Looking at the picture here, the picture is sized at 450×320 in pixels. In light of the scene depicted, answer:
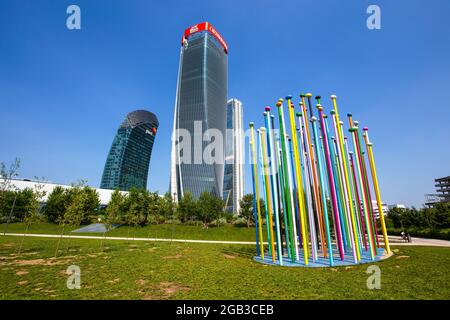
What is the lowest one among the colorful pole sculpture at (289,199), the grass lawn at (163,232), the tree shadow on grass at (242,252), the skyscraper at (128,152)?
the tree shadow on grass at (242,252)

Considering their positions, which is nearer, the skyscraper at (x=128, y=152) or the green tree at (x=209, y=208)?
the green tree at (x=209, y=208)

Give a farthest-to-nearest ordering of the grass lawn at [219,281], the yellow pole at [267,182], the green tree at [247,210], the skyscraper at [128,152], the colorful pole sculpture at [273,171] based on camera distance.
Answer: the skyscraper at [128,152] < the green tree at [247,210] < the yellow pole at [267,182] < the colorful pole sculpture at [273,171] < the grass lawn at [219,281]

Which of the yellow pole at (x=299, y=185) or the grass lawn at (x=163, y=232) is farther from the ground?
the yellow pole at (x=299, y=185)

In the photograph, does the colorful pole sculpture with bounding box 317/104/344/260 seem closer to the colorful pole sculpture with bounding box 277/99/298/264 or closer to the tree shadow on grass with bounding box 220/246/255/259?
the colorful pole sculpture with bounding box 277/99/298/264

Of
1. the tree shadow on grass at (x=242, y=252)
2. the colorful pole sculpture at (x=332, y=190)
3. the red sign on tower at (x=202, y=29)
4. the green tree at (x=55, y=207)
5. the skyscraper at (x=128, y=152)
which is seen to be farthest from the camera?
the skyscraper at (x=128, y=152)

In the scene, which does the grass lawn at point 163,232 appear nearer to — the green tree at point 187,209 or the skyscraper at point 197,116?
the green tree at point 187,209

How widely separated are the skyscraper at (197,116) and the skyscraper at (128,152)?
5594 centimetres

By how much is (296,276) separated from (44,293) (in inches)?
402

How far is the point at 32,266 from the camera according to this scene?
12.9 m

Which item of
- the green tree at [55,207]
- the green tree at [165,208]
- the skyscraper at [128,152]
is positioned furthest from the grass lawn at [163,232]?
the skyscraper at [128,152]

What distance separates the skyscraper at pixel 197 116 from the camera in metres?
114
